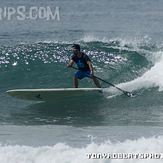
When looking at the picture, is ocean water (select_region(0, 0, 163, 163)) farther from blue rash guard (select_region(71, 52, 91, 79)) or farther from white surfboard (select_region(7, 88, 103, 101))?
blue rash guard (select_region(71, 52, 91, 79))

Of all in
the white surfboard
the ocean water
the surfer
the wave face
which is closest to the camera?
the ocean water

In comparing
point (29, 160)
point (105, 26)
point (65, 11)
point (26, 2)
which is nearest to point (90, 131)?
point (29, 160)

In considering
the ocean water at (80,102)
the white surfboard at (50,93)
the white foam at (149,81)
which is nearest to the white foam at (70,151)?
the ocean water at (80,102)

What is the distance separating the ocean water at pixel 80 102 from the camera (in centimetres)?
1194

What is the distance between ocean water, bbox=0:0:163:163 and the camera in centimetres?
1194

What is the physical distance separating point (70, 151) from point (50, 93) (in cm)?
478

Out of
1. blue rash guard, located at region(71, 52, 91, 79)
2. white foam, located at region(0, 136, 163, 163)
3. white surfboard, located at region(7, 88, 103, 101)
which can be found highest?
blue rash guard, located at region(71, 52, 91, 79)

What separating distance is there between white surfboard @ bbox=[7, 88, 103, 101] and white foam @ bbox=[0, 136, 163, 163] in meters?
4.12

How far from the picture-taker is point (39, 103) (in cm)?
1672

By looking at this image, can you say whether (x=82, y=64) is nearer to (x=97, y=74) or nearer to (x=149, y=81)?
(x=149, y=81)

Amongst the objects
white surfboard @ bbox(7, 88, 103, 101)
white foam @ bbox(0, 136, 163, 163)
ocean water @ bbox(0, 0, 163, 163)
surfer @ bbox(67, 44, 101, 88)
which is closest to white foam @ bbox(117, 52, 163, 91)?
ocean water @ bbox(0, 0, 163, 163)

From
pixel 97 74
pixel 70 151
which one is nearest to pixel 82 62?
pixel 97 74

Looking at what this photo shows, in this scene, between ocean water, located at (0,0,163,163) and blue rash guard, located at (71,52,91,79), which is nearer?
ocean water, located at (0,0,163,163)

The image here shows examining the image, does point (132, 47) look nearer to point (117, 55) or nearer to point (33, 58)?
point (117, 55)
